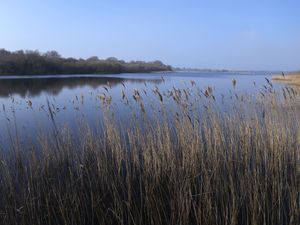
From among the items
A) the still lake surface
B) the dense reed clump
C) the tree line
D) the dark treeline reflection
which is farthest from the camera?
the tree line

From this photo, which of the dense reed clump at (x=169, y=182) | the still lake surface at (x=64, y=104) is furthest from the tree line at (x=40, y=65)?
the dense reed clump at (x=169, y=182)

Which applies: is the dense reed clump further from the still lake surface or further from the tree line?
the tree line

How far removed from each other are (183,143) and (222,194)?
1.15 metres

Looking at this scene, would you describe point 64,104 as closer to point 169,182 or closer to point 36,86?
point 169,182

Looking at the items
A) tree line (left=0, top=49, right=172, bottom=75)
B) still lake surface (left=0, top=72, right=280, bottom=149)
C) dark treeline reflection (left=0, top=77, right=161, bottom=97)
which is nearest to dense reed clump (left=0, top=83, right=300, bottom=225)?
still lake surface (left=0, top=72, right=280, bottom=149)

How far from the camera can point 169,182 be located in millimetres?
4020

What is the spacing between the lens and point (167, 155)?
14.8 feet

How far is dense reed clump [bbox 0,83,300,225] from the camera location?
3.45 m

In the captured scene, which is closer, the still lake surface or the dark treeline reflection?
the still lake surface

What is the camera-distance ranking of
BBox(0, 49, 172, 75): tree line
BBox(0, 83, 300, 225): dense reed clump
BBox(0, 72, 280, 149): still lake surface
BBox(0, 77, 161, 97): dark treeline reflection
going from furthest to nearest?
BBox(0, 49, 172, 75): tree line, BBox(0, 77, 161, 97): dark treeline reflection, BBox(0, 72, 280, 149): still lake surface, BBox(0, 83, 300, 225): dense reed clump

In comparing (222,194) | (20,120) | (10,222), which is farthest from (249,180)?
(20,120)

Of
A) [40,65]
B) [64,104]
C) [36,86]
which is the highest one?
[40,65]

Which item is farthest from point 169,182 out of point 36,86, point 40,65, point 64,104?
point 40,65

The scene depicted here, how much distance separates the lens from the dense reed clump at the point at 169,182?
11.3 ft
